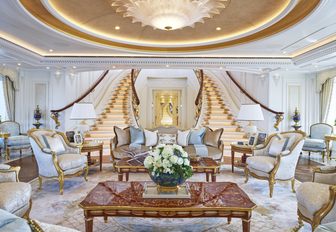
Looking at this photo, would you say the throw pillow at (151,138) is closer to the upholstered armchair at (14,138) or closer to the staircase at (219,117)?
the staircase at (219,117)

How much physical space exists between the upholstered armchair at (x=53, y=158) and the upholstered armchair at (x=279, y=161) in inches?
122

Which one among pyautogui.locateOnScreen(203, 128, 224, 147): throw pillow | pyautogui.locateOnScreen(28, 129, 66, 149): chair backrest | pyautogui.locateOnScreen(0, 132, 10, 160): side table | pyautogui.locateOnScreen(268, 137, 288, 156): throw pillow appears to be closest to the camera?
pyautogui.locateOnScreen(28, 129, 66, 149): chair backrest

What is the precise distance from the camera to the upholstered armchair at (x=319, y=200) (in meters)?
2.33

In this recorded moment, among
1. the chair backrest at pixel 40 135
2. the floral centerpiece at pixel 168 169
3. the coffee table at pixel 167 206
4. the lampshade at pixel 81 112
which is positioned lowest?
the coffee table at pixel 167 206

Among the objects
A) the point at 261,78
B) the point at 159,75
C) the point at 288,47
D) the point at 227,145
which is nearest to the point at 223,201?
the point at 288,47

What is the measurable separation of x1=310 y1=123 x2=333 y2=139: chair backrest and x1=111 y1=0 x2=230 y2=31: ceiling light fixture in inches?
215

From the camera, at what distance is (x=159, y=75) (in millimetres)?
11281

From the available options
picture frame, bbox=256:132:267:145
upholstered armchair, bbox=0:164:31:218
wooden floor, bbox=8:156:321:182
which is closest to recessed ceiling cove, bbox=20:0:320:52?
picture frame, bbox=256:132:267:145

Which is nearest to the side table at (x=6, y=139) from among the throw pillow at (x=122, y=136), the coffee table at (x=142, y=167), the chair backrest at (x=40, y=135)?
the chair backrest at (x=40, y=135)

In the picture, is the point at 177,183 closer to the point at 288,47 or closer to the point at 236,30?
the point at 236,30

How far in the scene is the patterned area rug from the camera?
2.84 metres

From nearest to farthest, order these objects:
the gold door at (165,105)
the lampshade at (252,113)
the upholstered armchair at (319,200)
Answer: the upholstered armchair at (319,200) < the lampshade at (252,113) < the gold door at (165,105)

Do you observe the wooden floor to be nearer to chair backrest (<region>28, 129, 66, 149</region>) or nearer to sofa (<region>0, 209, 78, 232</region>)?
chair backrest (<region>28, 129, 66, 149</region>)

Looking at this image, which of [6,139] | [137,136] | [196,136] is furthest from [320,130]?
[6,139]
